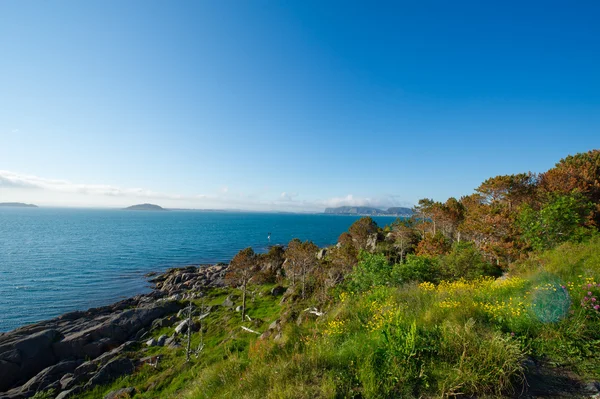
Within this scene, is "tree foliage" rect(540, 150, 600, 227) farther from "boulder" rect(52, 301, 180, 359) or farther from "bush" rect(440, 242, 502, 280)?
"boulder" rect(52, 301, 180, 359)

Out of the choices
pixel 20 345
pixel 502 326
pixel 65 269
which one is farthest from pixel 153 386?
pixel 65 269

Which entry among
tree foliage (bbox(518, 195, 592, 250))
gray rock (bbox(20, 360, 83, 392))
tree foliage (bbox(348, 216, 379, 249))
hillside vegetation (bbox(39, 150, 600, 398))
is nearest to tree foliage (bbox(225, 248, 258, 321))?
gray rock (bbox(20, 360, 83, 392))

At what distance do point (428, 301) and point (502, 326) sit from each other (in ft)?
6.71

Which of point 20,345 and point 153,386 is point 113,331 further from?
point 153,386

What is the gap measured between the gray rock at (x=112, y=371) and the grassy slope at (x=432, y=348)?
18.0 m

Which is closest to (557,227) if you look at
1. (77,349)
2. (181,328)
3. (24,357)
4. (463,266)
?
(463,266)

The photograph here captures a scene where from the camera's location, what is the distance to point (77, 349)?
22.4m

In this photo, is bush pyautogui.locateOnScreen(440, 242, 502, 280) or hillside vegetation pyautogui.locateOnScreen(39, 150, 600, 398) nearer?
hillside vegetation pyautogui.locateOnScreen(39, 150, 600, 398)

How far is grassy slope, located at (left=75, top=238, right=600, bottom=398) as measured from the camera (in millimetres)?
4452

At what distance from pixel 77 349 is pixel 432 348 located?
3122 centimetres

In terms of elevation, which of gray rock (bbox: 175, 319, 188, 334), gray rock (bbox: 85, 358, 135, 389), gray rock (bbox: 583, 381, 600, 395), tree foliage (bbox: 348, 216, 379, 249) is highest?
gray rock (bbox: 583, 381, 600, 395)

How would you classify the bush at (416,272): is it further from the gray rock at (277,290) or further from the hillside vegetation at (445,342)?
the gray rock at (277,290)

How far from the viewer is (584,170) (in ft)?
76.9

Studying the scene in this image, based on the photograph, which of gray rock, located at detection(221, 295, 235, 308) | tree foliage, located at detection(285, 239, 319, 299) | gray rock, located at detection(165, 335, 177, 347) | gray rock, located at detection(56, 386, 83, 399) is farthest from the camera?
tree foliage, located at detection(285, 239, 319, 299)
